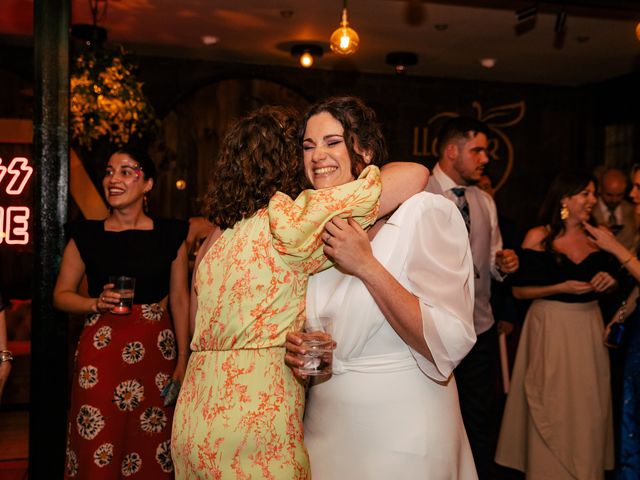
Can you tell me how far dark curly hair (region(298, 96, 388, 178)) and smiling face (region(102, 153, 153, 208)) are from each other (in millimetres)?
1300

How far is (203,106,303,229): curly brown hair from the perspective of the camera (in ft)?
6.04

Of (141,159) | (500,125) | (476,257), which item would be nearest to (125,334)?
(141,159)

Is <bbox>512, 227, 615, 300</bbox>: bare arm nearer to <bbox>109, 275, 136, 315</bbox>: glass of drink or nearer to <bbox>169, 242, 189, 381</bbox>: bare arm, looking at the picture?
<bbox>169, 242, 189, 381</bbox>: bare arm

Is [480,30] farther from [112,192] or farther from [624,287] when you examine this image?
[112,192]

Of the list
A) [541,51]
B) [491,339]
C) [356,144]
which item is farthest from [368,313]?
[541,51]

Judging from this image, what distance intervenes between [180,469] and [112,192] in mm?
1533

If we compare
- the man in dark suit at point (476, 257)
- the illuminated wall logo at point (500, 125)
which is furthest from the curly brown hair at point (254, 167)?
the illuminated wall logo at point (500, 125)

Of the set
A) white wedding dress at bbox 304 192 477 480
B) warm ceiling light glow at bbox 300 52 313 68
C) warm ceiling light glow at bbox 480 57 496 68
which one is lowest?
white wedding dress at bbox 304 192 477 480

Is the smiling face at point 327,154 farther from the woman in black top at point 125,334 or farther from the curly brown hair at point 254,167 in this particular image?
the woman in black top at point 125,334

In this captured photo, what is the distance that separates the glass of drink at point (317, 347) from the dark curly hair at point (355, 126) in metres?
0.48

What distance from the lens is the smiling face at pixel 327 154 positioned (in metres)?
1.88

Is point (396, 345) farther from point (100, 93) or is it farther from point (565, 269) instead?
point (100, 93)

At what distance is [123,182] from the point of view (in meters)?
2.98

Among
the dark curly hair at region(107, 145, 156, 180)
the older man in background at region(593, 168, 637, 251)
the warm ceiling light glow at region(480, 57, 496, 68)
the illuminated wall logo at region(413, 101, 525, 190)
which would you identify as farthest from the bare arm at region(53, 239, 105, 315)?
the illuminated wall logo at region(413, 101, 525, 190)
